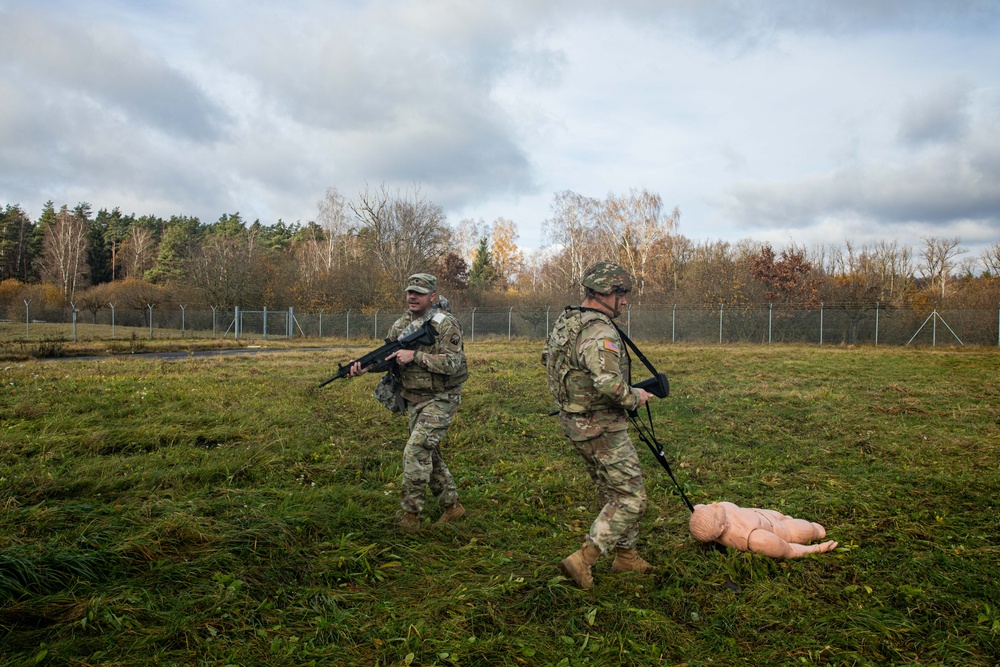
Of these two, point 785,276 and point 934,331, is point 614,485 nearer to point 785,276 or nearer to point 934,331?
point 934,331

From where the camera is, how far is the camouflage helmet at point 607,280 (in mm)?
3945

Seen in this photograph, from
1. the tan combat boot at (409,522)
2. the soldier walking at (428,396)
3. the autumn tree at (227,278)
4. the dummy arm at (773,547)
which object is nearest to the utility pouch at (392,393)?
the soldier walking at (428,396)

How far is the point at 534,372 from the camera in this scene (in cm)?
1483

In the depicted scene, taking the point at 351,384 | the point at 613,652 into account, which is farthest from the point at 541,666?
the point at 351,384

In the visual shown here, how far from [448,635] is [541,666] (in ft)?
1.72

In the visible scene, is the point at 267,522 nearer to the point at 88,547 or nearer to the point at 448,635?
the point at 88,547

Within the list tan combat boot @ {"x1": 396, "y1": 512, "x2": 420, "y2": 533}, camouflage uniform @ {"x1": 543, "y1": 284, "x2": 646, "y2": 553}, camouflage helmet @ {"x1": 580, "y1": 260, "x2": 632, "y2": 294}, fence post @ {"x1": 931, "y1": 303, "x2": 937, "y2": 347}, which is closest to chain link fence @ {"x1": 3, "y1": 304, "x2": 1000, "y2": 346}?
fence post @ {"x1": 931, "y1": 303, "x2": 937, "y2": 347}

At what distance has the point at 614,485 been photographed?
3.83 meters

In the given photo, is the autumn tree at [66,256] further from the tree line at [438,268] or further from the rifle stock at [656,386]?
the rifle stock at [656,386]

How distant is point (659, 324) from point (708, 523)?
2709 centimetres

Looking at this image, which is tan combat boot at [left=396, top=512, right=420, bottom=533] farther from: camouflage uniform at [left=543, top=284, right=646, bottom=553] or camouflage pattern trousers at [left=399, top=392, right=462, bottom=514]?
camouflage uniform at [left=543, top=284, right=646, bottom=553]

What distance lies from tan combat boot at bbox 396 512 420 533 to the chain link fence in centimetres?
2606

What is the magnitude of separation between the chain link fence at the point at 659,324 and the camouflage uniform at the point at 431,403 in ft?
84.4

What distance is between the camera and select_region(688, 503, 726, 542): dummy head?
4242mm
